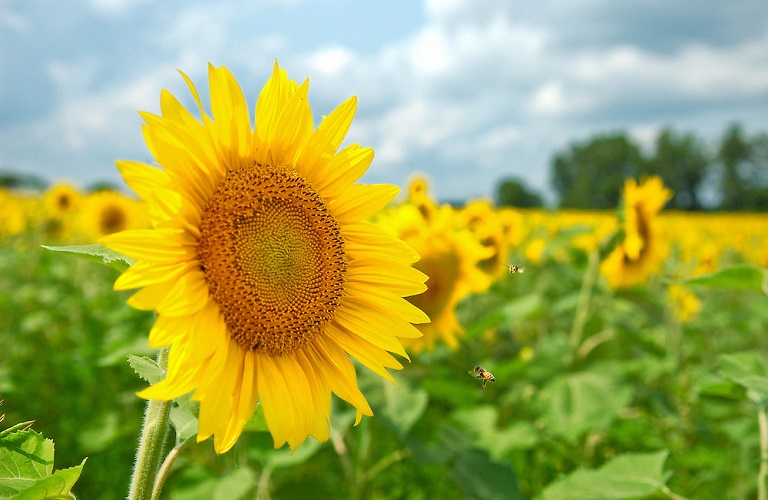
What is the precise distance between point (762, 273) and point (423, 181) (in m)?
2.59

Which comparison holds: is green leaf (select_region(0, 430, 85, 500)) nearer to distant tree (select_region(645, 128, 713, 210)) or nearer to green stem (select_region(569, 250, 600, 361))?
green stem (select_region(569, 250, 600, 361))

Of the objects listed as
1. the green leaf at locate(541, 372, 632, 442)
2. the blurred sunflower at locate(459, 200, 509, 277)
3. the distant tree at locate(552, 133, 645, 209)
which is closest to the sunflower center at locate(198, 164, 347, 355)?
the green leaf at locate(541, 372, 632, 442)

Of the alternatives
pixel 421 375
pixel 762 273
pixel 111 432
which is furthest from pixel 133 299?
pixel 111 432

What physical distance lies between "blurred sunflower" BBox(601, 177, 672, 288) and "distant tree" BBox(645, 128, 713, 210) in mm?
73186

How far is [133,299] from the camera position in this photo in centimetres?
112

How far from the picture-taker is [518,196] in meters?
45.3

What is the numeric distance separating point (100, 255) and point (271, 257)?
38cm

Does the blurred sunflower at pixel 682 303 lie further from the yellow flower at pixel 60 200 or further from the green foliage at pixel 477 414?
the yellow flower at pixel 60 200

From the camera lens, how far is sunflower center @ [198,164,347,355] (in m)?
1.37

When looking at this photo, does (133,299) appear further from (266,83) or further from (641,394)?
(641,394)

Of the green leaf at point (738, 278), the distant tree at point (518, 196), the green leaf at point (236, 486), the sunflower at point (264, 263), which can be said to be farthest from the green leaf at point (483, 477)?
the distant tree at point (518, 196)

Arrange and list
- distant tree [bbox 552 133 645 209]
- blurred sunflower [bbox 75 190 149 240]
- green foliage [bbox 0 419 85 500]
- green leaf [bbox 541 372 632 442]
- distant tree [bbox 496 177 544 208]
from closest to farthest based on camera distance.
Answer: green foliage [bbox 0 419 85 500]
green leaf [bbox 541 372 632 442]
blurred sunflower [bbox 75 190 149 240]
distant tree [bbox 496 177 544 208]
distant tree [bbox 552 133 645 209]

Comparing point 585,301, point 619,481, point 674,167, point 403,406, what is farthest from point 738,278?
point 674,167

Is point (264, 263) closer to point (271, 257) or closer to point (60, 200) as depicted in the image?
point (271, 257)
